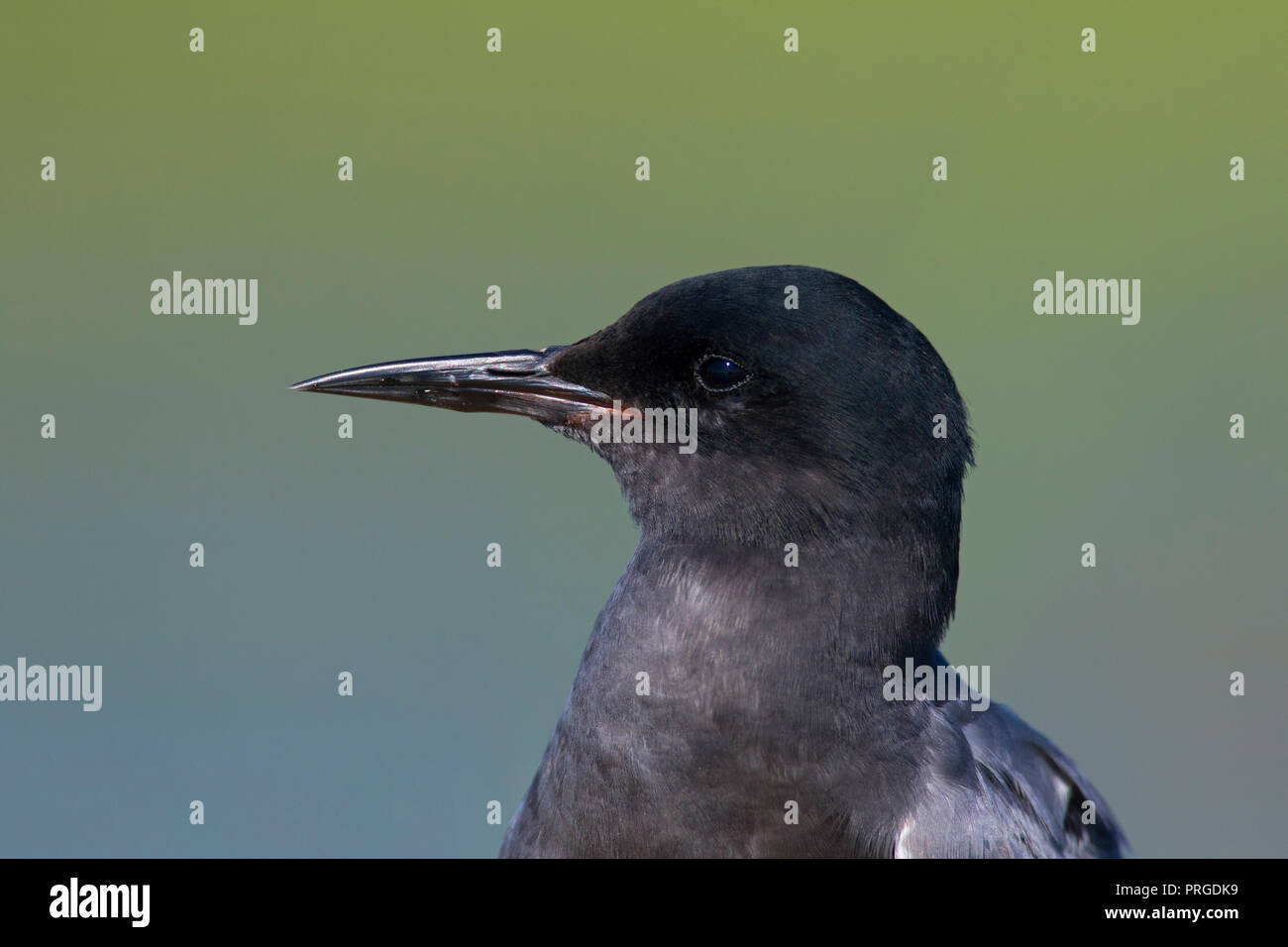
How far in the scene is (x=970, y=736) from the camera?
84.7 inches

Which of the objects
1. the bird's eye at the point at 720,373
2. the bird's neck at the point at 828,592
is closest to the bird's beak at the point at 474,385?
the bird's eye at the point at 720,373

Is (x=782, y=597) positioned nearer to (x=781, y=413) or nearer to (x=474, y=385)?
(x=781, y=413)

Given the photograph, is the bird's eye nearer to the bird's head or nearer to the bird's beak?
the bird's head

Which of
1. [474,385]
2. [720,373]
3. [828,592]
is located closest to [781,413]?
[720,373]

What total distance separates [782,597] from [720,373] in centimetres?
31

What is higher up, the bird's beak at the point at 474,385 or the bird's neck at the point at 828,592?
the bird's beak at the point at 474,385

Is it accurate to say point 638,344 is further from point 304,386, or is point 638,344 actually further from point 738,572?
point 304,386

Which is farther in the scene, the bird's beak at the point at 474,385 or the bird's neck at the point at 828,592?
the bird's beak at the point at 474,385

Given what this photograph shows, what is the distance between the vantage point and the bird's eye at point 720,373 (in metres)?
1.88

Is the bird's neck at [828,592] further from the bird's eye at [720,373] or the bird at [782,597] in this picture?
the bird's eye at [720,373]

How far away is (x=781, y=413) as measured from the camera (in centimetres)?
187

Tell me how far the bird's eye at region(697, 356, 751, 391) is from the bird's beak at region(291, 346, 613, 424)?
7.6 inches

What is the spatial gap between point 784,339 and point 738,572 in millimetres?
323
